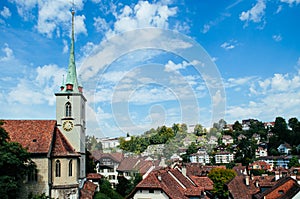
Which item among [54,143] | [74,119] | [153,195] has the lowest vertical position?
[153,195]

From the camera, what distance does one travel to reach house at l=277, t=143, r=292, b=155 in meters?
115

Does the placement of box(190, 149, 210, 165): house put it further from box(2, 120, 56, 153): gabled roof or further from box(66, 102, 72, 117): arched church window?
box(2, 120, 56, 153): gabled roof

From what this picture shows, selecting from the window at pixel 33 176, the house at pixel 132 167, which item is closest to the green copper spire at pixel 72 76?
the window at pixel 33 176

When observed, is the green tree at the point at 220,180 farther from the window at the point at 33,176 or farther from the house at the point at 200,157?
the house at the point at 200,157

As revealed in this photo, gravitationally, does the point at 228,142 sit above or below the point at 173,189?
above

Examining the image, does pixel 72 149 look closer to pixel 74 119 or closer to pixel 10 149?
pixel 74 119

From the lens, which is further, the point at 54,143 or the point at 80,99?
the point at 80,99

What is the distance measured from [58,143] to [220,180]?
28.1 meters

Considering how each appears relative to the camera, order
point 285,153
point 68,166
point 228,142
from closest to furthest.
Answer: point 68,166 < point 285,153 < point 228,142

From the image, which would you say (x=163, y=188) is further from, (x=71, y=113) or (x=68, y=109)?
(x=68, y=109)

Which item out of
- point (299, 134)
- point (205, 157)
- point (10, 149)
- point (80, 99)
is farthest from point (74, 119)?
point (299, 134)

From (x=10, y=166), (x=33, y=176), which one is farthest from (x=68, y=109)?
(x=10, y=166)

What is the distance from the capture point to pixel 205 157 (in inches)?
4882

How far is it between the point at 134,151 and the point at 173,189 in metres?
97.1
